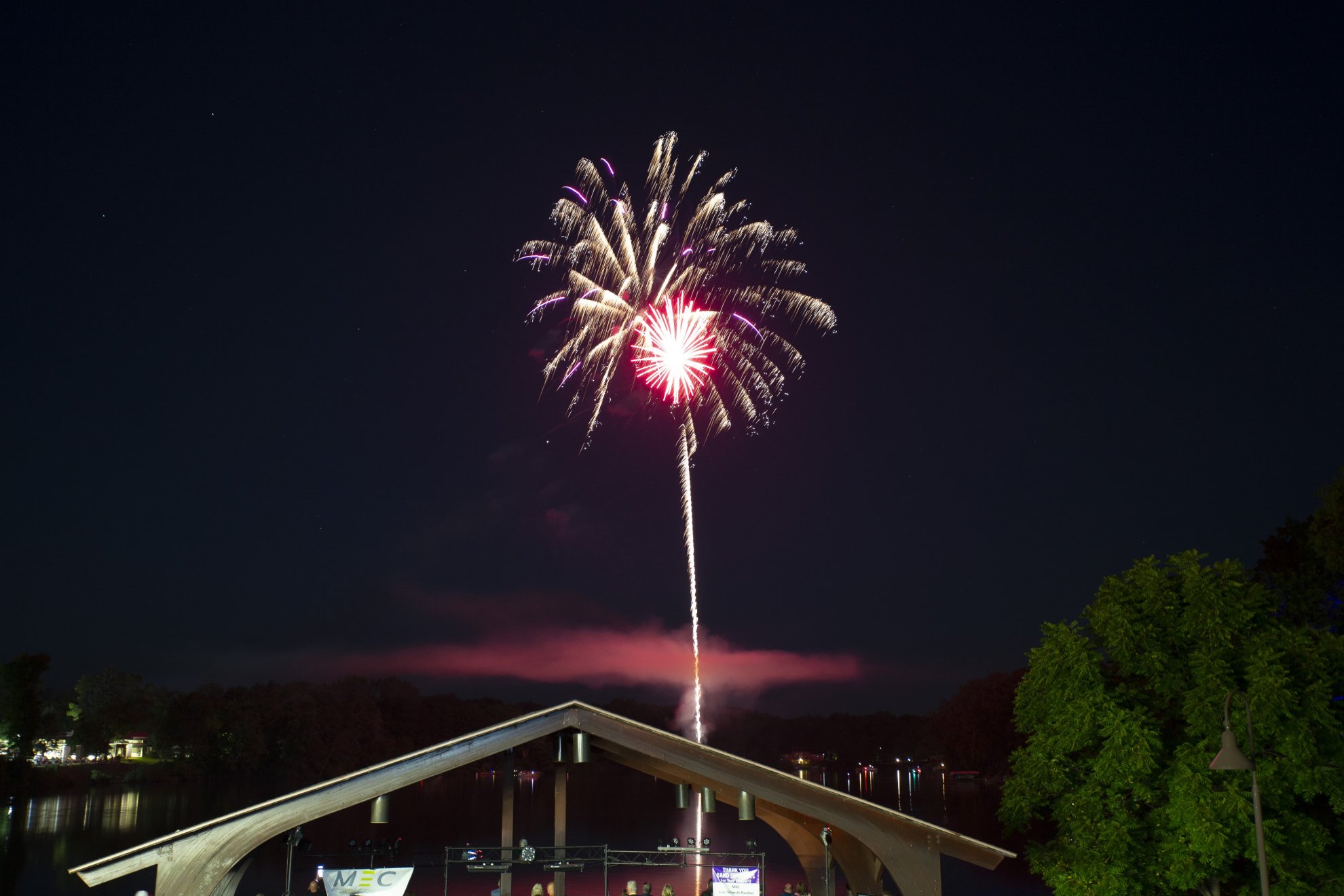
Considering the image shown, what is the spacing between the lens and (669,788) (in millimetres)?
137875

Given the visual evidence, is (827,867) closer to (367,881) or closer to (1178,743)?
(1178,743)

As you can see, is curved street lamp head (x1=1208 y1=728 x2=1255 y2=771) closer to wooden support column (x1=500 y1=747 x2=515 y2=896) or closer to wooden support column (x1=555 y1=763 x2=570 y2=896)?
wooden support column (x1=555 y1=763 x2=570 y2=896)

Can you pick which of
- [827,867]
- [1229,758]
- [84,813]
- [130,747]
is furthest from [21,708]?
[1229,758]

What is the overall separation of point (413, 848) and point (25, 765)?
43.2 meters

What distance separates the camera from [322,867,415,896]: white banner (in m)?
18.7

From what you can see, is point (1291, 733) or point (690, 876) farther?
point (690, 876)

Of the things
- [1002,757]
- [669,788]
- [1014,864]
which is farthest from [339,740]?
[1014,864]

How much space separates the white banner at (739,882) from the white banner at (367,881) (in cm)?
586

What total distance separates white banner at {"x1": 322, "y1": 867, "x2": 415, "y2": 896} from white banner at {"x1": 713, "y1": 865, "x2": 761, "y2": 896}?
5862mm

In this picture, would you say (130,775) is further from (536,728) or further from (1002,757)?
(536,728)

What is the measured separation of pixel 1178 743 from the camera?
20.7 metres

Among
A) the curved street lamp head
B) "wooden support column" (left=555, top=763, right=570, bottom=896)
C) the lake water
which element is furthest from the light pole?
the curved street lamp head

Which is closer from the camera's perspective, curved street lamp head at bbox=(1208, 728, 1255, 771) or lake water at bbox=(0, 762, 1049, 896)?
curved street lamp head at bbox=(1208, 728, 1255, 771)

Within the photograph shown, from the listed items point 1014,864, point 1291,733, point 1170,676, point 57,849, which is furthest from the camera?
point 1014,864
